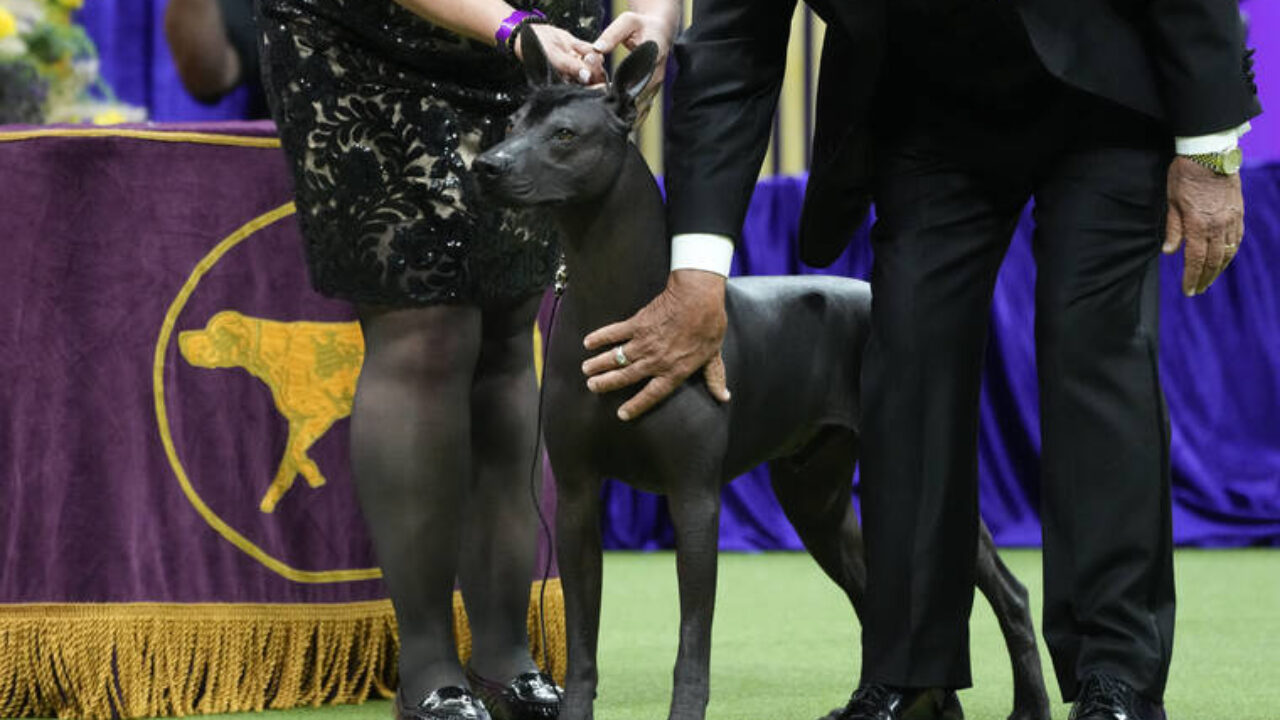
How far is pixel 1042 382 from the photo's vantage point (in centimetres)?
203

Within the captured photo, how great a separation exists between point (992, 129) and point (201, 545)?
1.29 metres

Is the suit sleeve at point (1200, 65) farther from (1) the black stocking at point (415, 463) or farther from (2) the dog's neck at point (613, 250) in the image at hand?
(1) the black stocking at point (415, 463)

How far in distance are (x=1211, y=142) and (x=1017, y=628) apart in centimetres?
74

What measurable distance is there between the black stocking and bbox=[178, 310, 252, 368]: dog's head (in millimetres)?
479

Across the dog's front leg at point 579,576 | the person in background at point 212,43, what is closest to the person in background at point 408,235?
the dog's front leg at point 579,576

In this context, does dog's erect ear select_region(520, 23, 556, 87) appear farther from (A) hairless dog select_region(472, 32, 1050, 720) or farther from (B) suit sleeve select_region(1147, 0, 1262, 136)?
(B) suit sleeve select_region(1147, 0, 1262, 136)

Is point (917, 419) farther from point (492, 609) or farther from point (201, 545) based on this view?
point (201, 545)

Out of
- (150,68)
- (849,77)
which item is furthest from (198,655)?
(150,68)

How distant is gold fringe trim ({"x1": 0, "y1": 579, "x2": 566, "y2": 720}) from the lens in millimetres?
2445

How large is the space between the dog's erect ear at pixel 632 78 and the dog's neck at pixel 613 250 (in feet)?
0.17

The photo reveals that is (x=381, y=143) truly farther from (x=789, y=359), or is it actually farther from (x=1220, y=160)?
(x=1220, y=160)

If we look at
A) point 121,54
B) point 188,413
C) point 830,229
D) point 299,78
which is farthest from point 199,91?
point 121,54

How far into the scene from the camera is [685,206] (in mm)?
1974

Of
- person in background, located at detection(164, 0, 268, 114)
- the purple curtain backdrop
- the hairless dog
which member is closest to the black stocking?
the hairless dog
